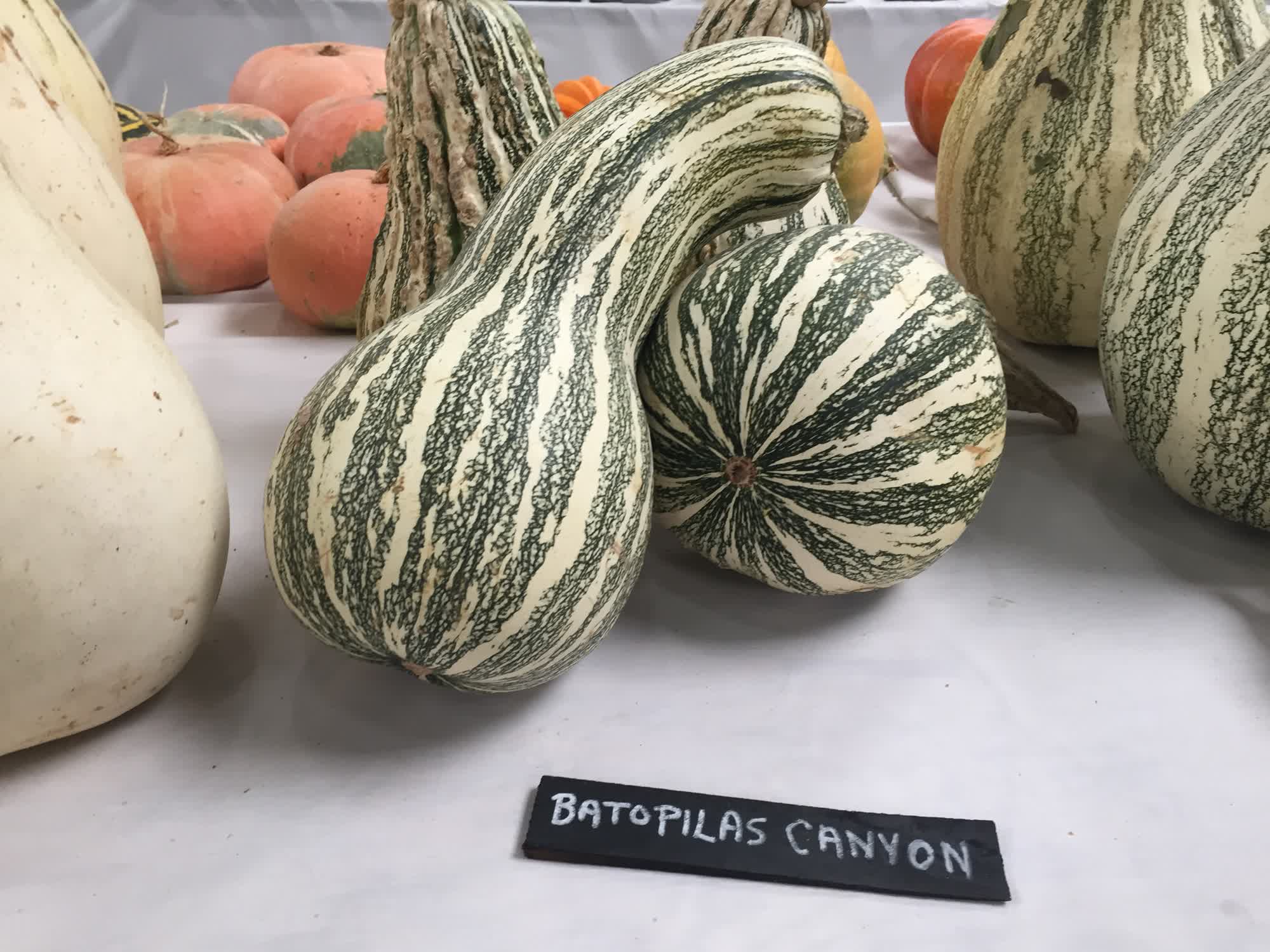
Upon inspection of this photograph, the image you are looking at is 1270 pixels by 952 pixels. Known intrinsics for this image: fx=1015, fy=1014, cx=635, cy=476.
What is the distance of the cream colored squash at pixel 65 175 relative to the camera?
2.54ft

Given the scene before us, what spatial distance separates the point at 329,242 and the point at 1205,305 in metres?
0.99

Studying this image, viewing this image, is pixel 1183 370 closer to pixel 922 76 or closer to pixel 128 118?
pixel 922 76

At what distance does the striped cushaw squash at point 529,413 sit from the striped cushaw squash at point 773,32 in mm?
114

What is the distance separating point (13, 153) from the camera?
76 centimetres

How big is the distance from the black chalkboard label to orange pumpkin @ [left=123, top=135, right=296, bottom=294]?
1088 mm

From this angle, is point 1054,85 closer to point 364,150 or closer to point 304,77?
point 364,150

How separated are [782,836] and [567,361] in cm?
34

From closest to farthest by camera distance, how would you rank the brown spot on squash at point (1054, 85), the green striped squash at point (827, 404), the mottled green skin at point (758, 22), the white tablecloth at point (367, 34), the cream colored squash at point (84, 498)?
the cream colored squash at point (84, 498)
the green striped squash at point (827, 404)
the mottled green skin at point (758, 22)
the brown spot on squash at point (1054, 85)
the white tablecloth at point (367, 34)

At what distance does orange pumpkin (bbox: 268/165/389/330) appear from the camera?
4.26 feet

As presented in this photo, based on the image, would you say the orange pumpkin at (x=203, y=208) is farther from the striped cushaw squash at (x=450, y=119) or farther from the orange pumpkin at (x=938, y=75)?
the orange pumpkin at (x=938, y=75)

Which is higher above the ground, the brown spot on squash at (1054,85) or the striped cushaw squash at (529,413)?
the brown spot on squash at (1054,85)

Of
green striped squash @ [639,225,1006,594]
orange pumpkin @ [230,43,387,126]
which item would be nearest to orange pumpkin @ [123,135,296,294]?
orange pumpkin @ [230,43,387,126]

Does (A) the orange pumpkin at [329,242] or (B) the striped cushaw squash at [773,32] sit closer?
(B) the striped cushaw squash at [773,32]

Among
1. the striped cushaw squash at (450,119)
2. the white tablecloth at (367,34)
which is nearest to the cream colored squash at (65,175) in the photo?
the striped cushaw squash at (450,119)
